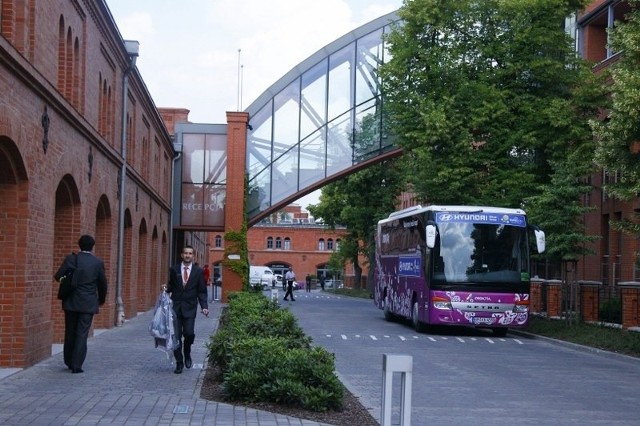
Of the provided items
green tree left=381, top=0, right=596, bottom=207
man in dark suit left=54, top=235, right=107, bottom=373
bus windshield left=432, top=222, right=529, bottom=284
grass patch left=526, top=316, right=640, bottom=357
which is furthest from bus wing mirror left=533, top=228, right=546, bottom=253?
man in dark suit left=54, top=235, right=107, bottom=373

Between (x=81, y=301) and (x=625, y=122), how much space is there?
37.2ft

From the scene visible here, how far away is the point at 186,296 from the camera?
15.1 m

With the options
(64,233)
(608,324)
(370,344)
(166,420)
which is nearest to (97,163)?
(64,233)

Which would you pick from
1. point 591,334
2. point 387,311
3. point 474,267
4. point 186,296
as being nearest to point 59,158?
point 186,296

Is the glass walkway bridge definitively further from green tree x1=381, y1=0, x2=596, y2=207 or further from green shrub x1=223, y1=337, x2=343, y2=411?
green shrub x1=223, y1=337, x2=343, y2=411

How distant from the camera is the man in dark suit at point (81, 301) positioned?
14258 millimetres

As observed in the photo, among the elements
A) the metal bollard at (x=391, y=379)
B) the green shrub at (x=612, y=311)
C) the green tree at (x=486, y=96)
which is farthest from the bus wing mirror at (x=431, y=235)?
the metal bollard at (x=391, y=379)

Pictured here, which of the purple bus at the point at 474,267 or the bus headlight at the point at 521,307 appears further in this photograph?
the bus headlight at the point at 521,307

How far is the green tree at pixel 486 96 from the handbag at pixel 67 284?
20.4 meters

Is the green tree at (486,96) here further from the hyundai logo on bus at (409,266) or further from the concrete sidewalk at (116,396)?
the concrete sidewalk at (116,396)

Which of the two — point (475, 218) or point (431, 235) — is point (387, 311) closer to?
point (475, 218)

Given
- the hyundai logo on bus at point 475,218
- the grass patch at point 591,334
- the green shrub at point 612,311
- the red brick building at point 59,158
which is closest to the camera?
the red brick building at point 59,158

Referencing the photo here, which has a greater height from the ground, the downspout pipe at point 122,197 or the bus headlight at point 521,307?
the downspout pipe at point 122,197

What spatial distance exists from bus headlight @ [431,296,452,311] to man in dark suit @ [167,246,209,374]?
39.5 feet
